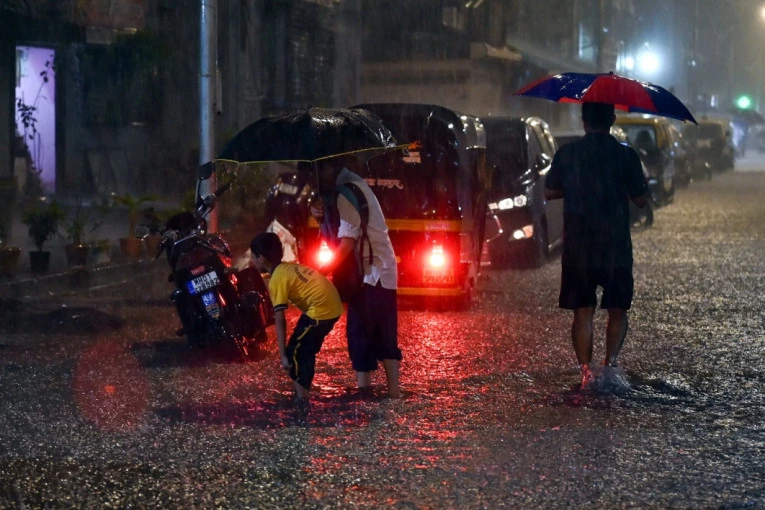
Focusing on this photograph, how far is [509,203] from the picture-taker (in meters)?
13.6

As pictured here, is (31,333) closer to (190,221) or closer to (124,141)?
(190,221)

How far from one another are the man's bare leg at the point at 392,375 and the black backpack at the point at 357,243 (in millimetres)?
448

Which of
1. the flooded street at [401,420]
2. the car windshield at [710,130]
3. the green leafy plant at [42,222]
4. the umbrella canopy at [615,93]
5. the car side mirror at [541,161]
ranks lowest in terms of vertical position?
the flooded street at [401,420]

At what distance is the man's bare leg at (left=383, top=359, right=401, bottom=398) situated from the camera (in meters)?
6.95

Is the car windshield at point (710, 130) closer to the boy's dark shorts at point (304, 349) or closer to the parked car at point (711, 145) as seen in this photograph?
the parked car at point (711, 145)

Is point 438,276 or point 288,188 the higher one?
point 288,188

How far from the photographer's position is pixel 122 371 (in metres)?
7.73

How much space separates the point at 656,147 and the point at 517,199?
12.4 metres

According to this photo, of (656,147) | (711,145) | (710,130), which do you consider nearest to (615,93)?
(656,147)

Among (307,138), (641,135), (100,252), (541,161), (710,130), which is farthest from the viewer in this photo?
(710,130)

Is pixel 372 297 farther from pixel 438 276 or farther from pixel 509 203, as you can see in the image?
pixel 509 203

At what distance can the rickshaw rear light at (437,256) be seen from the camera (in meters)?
10.5

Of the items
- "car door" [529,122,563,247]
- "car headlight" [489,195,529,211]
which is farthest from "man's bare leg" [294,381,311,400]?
"car door" [529,122,563,247]

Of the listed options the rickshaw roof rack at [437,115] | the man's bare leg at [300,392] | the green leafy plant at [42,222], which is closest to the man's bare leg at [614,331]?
the man's bare leg at [300,392]
